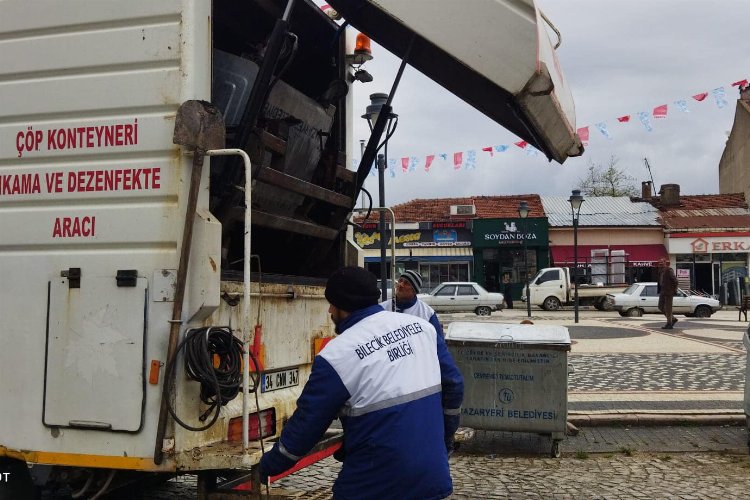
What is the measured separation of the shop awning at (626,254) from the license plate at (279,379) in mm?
36378

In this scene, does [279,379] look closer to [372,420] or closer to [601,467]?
[372,420]

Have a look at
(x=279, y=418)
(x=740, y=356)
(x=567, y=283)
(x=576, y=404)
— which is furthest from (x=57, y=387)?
(x=567, y=283)

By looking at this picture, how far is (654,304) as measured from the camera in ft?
86.3

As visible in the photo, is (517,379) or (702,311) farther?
(702,311)

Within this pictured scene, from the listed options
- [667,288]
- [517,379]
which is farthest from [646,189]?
[517,379]

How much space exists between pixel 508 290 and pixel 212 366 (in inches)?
1282

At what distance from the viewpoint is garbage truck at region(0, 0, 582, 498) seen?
3.15 meters

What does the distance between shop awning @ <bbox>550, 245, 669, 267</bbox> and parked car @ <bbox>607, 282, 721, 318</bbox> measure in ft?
40.9

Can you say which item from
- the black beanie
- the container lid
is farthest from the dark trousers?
the black beanie

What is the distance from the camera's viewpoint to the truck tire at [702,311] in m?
25.8

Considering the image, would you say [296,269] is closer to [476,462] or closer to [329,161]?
[329,161]

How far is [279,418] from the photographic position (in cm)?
402

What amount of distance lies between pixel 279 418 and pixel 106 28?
2.27m

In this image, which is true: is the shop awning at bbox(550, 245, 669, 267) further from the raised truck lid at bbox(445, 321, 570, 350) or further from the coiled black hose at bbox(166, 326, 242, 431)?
the coiled black hose at bbox(166, 326, 242, 431)
